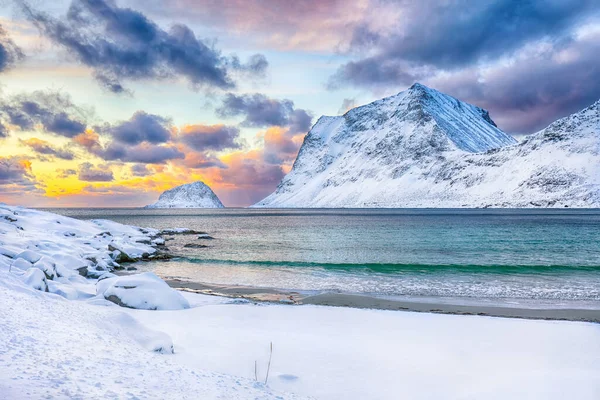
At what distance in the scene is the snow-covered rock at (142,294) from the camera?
11.4 metres

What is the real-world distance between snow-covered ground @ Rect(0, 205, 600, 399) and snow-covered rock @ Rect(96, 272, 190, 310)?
37 millimetres

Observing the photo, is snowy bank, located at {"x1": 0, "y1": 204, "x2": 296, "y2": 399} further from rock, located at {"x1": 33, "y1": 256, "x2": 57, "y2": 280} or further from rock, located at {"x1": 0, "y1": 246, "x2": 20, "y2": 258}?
rock, located at {"x1": 0, "y1": 246, "x2": 20, "y2": 258}

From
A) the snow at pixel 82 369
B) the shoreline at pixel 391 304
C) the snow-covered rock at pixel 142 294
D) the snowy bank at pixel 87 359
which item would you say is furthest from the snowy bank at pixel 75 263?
the snow at pixel 82 369

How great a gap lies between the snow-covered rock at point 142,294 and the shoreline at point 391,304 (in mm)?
3958

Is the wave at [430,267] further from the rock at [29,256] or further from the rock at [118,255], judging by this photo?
the rock at [29,256]

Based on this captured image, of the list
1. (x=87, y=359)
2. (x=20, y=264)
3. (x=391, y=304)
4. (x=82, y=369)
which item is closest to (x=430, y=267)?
(x=391, y=304)

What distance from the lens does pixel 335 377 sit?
643 cm

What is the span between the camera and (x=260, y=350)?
24.7 feet

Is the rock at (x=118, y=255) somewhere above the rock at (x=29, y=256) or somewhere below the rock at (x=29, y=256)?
below

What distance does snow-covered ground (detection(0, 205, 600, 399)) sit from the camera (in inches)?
160

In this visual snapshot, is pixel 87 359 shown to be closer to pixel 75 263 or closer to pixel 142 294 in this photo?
pixel 142 294

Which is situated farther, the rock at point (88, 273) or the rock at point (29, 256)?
the rock at point (88, 273)

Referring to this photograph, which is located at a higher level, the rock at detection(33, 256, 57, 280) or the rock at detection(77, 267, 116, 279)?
the rock at detection(33, 256, 57, 280)

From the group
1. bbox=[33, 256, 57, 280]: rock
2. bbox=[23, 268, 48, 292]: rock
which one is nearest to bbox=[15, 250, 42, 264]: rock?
bbox=[33, 256, 57, 280]: rock
